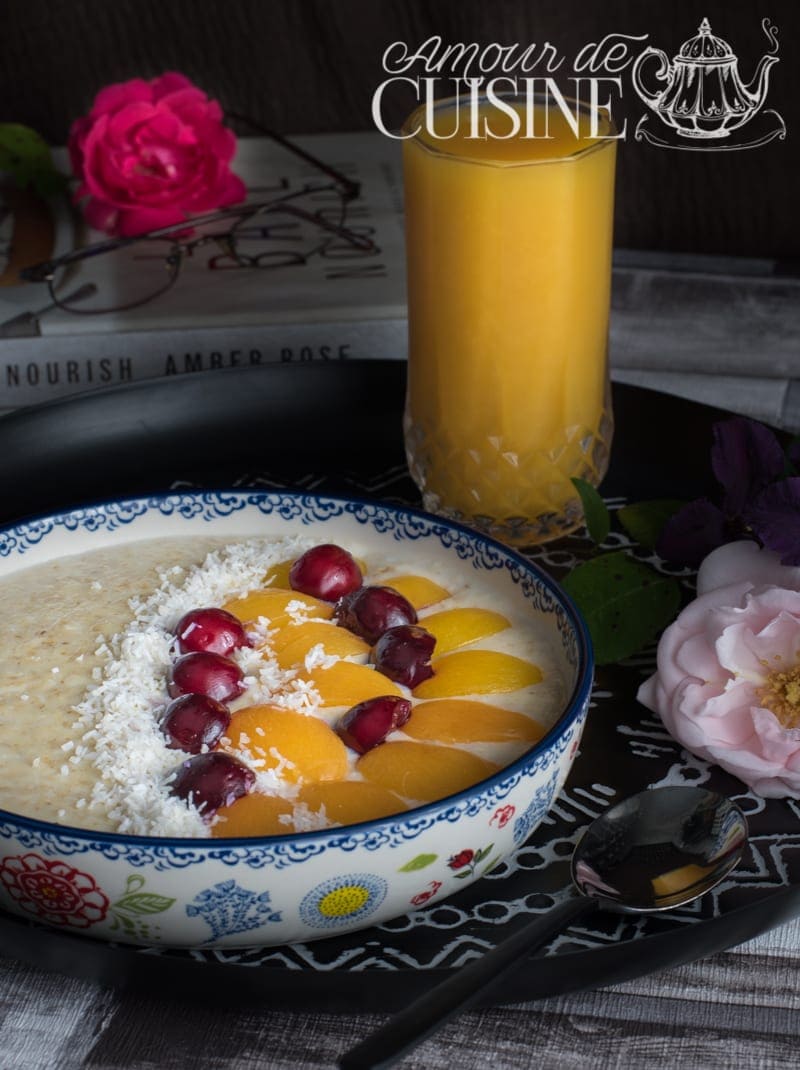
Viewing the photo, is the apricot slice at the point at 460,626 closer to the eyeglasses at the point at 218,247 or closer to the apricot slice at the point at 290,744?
the apricot slice at the point at 290,744

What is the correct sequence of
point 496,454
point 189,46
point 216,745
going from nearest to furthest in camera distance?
point 216,745 < point 496,454 < point 189,46

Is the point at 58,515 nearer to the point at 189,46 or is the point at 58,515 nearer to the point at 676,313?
the point at 676,313

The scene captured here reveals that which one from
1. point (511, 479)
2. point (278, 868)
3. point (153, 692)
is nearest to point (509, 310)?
point (511, 479)

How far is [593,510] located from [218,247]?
78 centimetres

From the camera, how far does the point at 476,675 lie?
0.97 metres

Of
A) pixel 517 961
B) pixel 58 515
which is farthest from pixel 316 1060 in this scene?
pixel 58 515

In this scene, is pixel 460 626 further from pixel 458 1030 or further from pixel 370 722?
pixel 458 1030

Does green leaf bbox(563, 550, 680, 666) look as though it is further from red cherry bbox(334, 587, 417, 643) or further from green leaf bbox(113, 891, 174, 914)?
green leaf bbox(113, 891, 174, 914)

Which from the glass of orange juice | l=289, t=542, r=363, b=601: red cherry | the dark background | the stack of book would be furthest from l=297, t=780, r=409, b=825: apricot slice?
the dark background

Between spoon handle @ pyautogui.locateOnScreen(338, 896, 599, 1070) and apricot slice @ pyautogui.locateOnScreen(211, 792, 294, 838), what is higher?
apricot slice @ pyautogui.locateOnScreen(211, 792, 294, 838)

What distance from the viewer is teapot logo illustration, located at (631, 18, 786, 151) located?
68.7 inches

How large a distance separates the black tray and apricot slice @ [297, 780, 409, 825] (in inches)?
2.7

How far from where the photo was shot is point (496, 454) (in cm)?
127

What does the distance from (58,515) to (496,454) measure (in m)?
0.40
